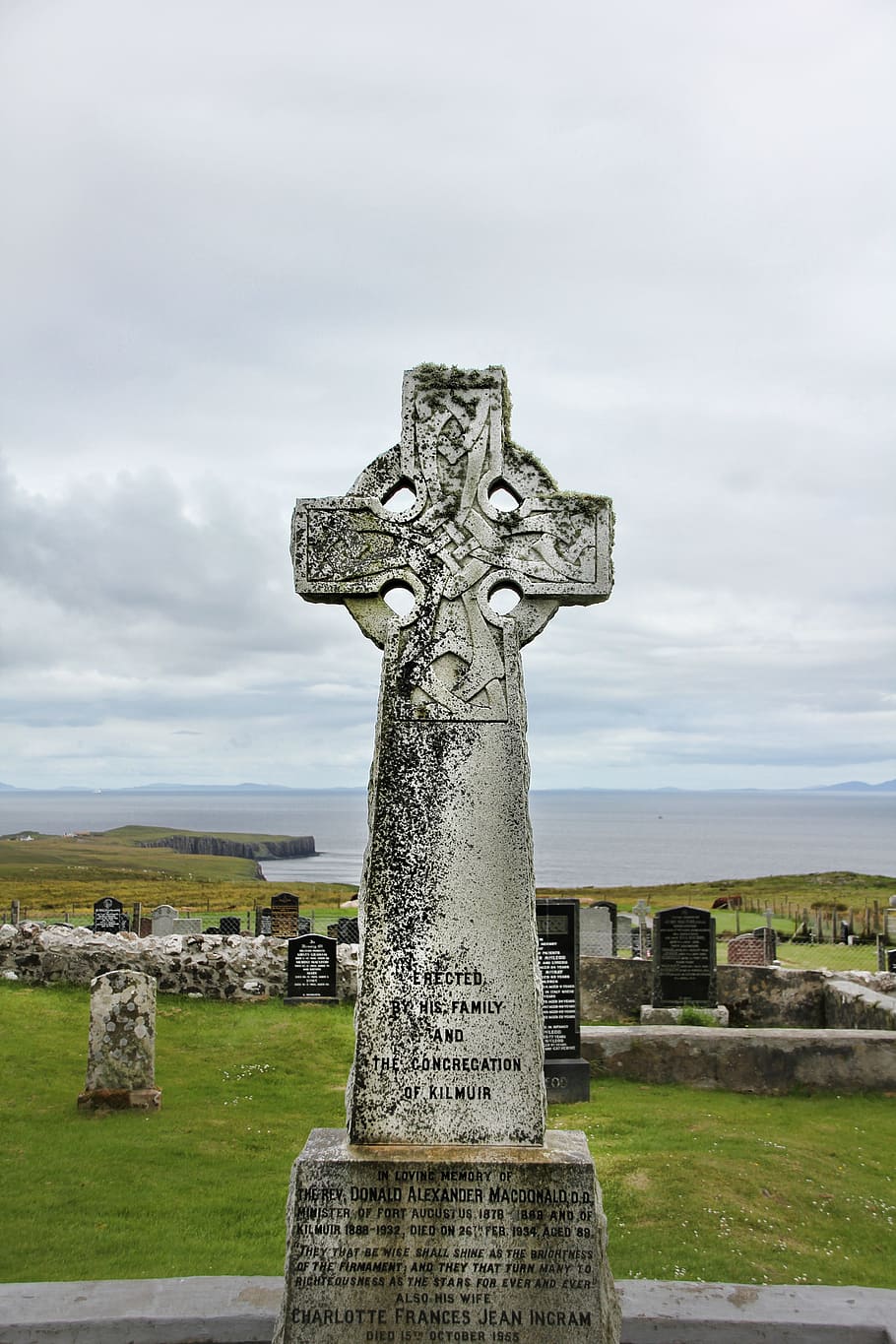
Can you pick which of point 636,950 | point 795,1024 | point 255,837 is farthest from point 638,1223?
point 255,837

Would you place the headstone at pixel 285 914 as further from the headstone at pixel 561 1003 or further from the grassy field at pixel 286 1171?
the headstone at pixel 561 1003

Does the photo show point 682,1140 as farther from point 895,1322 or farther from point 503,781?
point 503,781

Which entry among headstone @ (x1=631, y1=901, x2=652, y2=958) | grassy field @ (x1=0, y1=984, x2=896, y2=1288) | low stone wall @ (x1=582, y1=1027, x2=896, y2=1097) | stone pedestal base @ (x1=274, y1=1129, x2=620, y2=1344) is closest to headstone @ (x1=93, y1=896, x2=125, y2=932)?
grassy field @ (x1=0, y1=984, x2=896, y2=1288)

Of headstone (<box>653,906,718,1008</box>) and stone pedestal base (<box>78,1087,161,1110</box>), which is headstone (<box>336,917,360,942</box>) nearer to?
headstone (<box>653,906,718,1008</box>)

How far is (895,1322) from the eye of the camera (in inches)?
162

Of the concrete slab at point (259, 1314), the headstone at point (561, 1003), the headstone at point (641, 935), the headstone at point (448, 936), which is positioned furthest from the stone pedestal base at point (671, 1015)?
the headstone at point (448, 936)

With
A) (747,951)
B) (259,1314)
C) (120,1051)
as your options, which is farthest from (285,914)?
(259,1314)

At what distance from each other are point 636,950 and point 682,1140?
1311 centimetres

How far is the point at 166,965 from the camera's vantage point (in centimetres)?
1472

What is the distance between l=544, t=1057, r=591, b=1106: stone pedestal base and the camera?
33.0ft

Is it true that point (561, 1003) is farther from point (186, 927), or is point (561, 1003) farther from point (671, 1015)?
point (186, 927)

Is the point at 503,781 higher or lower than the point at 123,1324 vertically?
higher

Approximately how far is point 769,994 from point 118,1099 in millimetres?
8996

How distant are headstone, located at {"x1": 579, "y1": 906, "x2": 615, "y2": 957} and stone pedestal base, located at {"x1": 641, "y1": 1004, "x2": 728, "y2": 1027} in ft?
20.9
